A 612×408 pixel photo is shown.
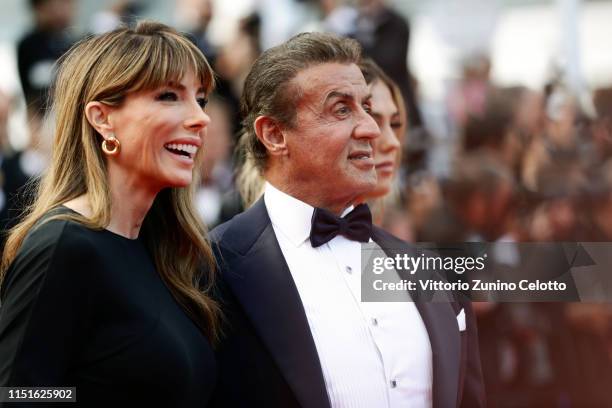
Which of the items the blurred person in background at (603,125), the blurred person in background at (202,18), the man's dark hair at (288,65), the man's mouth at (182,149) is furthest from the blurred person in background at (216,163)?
the man's mouth at (182,149)

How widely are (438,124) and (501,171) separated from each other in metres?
0.99

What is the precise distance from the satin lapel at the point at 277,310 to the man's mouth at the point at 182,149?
1.04ft

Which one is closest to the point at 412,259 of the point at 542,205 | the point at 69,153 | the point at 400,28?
the point at 69,153

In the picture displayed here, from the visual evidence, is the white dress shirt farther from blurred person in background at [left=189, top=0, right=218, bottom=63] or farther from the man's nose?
blurred person in background at [left=189, top=0, right=218, bottom=63]

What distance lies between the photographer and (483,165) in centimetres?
545

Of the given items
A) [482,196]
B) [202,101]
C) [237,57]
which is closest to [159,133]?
[202,101]

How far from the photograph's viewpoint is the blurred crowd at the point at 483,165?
4547 mm

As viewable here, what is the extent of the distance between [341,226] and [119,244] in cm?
70

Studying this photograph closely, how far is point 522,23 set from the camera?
6.41m

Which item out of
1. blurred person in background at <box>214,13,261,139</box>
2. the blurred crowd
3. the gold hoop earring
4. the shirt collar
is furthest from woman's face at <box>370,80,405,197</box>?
blurred person in background at <box>214,13,261,139</box>

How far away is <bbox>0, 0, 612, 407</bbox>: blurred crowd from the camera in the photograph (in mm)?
4547

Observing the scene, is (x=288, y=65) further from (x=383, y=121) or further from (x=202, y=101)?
(x=383, y=121)

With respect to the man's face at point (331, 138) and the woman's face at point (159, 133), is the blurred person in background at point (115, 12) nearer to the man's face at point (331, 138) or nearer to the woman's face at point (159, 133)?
the man's face at point (331, 138)

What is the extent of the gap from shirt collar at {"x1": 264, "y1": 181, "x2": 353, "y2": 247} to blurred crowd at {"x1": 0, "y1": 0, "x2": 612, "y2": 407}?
4.64 ft
